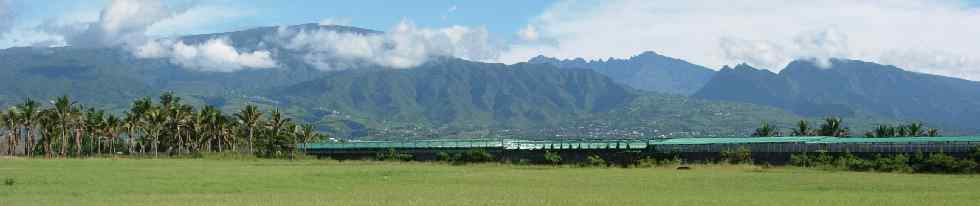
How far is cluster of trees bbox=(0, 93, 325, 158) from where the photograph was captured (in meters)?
123

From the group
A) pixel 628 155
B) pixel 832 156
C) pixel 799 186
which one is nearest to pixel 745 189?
pixel 799 186

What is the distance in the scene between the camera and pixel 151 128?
126688 millimetres

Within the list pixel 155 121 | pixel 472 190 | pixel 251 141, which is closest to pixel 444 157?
pixel 251 141

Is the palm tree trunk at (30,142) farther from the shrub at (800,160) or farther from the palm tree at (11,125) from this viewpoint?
the shrub at (800,160)

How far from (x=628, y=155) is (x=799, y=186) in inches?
1759

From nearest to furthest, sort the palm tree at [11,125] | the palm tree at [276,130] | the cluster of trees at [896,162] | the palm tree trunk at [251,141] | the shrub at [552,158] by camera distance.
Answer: the cluster of trees at [896,162], the shrub at [552,158], the palm tree at [11,125], the palm tree at [276,130], the palm tree trunk at [251,141]

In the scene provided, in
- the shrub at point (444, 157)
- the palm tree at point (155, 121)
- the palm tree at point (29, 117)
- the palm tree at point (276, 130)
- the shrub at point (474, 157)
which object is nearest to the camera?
the shrub at point (474, 157)

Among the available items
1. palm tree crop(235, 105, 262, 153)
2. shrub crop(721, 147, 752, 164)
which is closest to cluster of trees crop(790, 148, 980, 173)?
shrub crop(721, 147, 752, 164)

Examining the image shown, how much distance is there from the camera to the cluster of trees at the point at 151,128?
123m

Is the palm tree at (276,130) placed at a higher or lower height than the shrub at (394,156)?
higher

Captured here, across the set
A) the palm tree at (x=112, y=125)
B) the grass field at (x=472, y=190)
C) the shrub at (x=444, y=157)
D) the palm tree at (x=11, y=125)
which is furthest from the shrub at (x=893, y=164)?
the palm tree at (x=11, y=125)

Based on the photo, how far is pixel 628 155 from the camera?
9812cm

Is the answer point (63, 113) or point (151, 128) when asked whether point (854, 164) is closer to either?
point (151, 128)

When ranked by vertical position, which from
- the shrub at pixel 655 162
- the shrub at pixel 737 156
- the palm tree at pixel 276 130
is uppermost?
the palm tree at pixel 276 130
